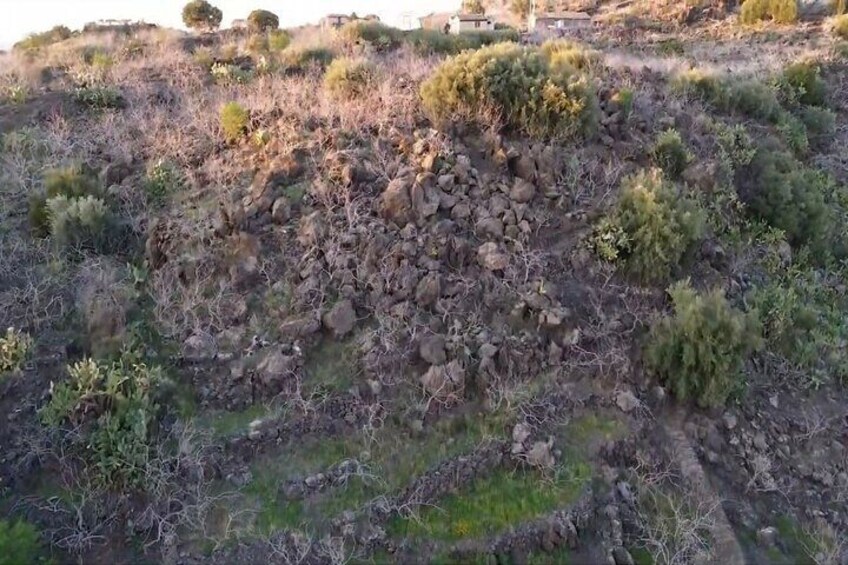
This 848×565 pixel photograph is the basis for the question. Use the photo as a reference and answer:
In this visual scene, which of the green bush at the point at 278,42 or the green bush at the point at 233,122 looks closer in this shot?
the green bush at the point at 233,122

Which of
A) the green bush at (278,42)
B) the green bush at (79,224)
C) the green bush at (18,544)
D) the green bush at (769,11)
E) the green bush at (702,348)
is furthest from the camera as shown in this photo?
the green bush at (769,11)

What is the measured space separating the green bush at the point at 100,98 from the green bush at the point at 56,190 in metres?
2.76

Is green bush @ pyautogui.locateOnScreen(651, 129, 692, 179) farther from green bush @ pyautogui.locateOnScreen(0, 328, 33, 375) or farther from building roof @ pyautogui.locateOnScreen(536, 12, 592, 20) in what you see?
building roof @ pyautogui.locateOnScreen(536, 12, 592, 20)

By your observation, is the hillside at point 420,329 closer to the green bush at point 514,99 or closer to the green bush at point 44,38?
the green bush at point 514,99

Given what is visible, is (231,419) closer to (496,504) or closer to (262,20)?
(496,504)

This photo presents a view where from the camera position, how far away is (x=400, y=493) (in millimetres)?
5285

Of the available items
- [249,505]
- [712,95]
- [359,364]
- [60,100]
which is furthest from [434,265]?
[60,100]

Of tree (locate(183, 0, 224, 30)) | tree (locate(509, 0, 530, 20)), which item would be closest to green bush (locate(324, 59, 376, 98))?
tree (locate(183, 0, 224, 30))

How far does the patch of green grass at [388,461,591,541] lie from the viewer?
16.7 feet

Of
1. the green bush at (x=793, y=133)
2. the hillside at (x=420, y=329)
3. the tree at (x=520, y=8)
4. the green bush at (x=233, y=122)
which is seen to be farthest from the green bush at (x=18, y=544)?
the tree at (x=520, y=8)

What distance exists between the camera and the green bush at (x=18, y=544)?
14.5 ft

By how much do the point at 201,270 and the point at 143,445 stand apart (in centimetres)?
214

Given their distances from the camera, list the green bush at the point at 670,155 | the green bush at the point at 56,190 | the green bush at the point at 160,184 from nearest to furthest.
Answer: the green bush at the point at 56,190, the green bush at the point at 160,184, the green bush at the point at 670,155

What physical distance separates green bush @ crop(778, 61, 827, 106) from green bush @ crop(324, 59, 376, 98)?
8149 millimetres
